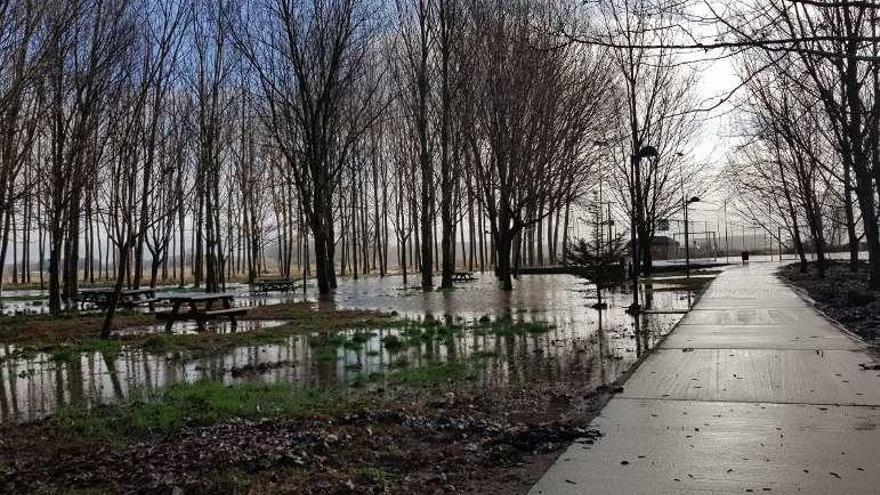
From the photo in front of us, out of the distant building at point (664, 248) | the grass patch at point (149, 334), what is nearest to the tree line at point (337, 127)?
the grass patch at point (149, 334)

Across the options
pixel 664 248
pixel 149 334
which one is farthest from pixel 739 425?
pixel 664 248

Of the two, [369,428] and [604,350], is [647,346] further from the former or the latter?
[369,428]

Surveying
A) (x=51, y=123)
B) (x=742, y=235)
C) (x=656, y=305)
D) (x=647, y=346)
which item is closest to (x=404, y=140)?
(x=656, y=305)

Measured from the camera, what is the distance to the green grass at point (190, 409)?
5.90 metres

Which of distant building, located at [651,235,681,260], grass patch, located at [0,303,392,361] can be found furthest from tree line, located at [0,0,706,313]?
distant building, located at [651,235,681,260]

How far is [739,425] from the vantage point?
5531mm

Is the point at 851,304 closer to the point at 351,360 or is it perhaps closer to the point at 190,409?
the point at 351,360

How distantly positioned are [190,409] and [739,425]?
455 centimetres

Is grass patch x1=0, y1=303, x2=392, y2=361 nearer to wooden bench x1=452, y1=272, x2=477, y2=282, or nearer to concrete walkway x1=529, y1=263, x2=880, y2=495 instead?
concrete walkway x1=529, y1=263, x2=880, y2=495

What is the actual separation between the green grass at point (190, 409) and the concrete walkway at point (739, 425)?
2.59m

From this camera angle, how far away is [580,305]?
18.6 metres

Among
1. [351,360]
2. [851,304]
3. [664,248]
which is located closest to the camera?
[351,360]

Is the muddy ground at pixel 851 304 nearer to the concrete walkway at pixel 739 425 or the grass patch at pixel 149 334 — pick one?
the concrete walkway at pixel 739 425

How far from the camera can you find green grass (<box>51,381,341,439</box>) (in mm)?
5898
